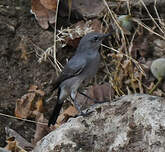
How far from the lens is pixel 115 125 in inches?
149

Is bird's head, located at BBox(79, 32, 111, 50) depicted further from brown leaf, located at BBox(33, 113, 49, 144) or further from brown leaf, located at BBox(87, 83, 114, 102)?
brown leaf, located at BBox(33, 113, 49, 144)

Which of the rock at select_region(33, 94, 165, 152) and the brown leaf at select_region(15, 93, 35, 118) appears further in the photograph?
the brown leaf at select_region(15, 93, 35, 118)

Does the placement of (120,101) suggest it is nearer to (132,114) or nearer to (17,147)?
(132,114)

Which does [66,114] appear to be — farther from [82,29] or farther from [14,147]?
[82,29]

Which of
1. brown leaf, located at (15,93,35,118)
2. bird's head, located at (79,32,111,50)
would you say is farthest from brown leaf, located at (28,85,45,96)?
bird's head, located at (79,32,111,50)

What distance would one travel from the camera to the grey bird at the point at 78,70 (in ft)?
15.8

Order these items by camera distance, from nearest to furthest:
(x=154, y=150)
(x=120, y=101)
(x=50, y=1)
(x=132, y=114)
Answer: (x=154, y=150) → (x=132, y=114) → (x=120, y=101) → (x=50, y=1)

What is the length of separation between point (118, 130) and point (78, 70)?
4.11 ft

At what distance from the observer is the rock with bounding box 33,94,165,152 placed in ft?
11.6

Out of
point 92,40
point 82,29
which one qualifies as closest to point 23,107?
point 92,40

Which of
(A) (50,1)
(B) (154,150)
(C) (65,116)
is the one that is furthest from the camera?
(A) (50,1)

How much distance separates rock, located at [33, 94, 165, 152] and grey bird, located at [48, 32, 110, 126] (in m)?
0.85

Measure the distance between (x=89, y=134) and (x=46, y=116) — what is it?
152cm

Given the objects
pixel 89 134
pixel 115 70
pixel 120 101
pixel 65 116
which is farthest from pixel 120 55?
pixel 89 134
